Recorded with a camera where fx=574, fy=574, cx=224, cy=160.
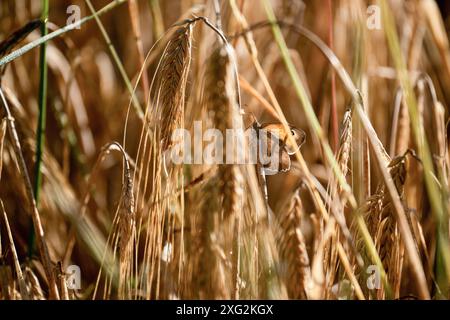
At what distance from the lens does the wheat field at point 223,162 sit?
1.95ft

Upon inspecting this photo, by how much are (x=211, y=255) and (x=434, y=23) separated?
675 mm

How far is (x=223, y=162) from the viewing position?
565 mm

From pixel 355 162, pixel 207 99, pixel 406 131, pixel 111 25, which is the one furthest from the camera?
pixel 111 25

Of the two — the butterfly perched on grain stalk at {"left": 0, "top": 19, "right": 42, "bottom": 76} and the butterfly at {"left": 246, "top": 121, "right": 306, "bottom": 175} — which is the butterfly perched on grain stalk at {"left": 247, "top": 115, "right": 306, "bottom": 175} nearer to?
the butterfly at {"left": 246, "top": 121, "right": 306, "bottom": 175}

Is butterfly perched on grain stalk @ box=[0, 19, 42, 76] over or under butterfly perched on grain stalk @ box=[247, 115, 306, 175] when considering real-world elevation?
over

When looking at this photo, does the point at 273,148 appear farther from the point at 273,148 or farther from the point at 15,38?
the point at 15,38

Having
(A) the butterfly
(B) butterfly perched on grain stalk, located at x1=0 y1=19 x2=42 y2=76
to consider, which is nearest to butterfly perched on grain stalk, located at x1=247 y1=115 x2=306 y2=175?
(A) the butterfly

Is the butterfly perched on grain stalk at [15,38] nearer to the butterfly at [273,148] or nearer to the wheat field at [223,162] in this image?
the wheat field at [223,162]

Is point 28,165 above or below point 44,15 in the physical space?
below

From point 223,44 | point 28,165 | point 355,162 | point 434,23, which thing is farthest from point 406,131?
point 28,165

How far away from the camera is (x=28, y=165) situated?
3.40ft

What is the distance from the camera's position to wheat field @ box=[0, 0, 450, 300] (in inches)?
23.4

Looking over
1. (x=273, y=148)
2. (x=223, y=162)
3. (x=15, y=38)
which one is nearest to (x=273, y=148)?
(x=273, y=148)
